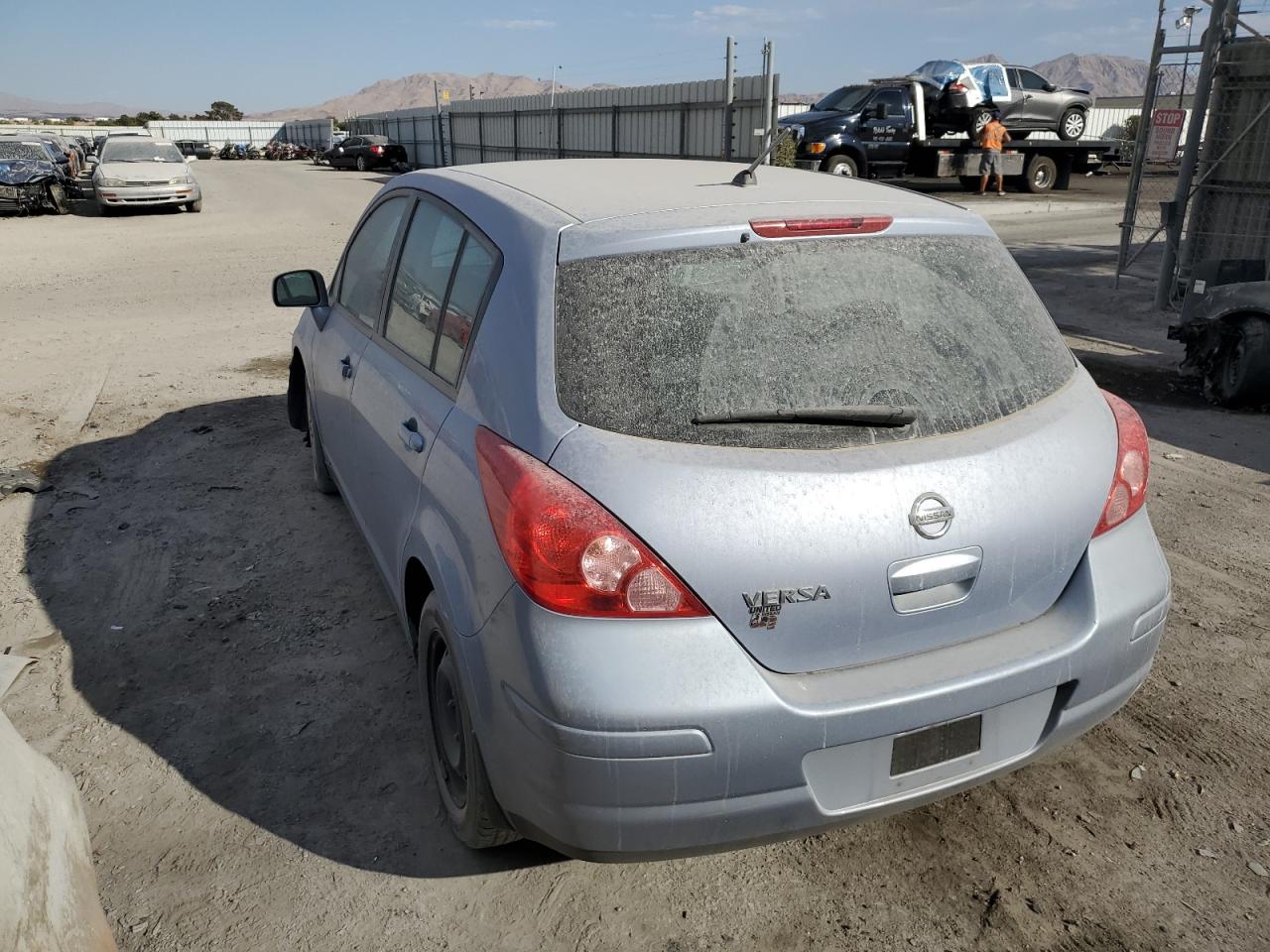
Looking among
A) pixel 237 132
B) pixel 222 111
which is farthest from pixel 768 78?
pixel 222 111

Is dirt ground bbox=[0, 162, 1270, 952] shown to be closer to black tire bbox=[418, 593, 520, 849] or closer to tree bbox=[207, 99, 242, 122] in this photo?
black tire bbox=[418, 593, 520, 849]

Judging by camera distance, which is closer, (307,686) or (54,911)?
(54,911)

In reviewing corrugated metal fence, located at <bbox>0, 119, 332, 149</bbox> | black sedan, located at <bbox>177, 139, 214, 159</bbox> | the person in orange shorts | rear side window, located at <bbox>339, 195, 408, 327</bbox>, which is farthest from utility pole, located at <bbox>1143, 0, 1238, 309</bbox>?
corrugated metal fence, located at <bbox>0, 119, 332, 149</bbox>

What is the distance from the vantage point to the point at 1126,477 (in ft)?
8.46

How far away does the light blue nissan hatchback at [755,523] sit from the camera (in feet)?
6.91

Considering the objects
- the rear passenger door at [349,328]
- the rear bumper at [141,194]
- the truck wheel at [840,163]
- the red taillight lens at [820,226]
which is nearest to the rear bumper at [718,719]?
the red taillight lens at [820,226]

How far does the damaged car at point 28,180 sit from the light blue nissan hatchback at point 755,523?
22.4m

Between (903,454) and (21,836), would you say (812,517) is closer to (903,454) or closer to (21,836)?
(903,454)

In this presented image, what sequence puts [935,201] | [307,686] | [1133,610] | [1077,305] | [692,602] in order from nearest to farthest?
Answer: [692,602]
[1133,610]
[935,201]
[307,686]
[1077,305]

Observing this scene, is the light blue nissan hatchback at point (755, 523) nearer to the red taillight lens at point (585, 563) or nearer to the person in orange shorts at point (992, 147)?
the red taillight lens at point (585, 563)

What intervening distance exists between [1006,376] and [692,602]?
108cm

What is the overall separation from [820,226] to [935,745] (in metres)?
1.30

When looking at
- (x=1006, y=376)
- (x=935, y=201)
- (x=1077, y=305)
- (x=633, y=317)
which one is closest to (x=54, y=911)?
(x=633, y=317)

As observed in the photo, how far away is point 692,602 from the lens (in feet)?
6.94
